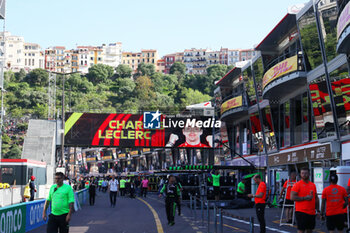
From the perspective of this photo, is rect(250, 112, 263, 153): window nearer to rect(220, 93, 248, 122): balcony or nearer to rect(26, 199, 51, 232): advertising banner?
rect(220, 93, 248, 122): balcony

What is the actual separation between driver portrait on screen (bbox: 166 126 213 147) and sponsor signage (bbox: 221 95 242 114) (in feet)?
26.6

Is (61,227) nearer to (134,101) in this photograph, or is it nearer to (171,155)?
(171,155)

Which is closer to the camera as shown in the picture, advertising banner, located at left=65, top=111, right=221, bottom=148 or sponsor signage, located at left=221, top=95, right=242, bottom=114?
sponsor signage, located at left=221, top=95, right=242, bottom=114

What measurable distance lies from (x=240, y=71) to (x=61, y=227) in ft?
110

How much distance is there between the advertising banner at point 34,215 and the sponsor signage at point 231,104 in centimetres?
2648

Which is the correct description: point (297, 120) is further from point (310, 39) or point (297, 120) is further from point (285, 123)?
point (310, 39)

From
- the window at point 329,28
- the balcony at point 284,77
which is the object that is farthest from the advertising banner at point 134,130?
the window at point 329,28

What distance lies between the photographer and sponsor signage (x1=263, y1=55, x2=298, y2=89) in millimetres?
29859

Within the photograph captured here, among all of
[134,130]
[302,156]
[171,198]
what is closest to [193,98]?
[134,130]

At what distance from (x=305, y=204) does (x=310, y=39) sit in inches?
726

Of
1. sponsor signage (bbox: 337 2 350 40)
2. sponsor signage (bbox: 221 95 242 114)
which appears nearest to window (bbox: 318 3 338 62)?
sponsor signage (bbox: 337 2 350 40)

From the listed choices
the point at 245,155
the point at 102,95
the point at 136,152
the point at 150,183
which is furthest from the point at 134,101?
the point at 245,155

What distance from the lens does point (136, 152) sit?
113 m

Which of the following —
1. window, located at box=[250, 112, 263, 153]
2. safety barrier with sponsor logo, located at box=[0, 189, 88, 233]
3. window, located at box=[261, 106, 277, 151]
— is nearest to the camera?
safety barrier with sponsor logo, located at box=[0, 189, 88, 233]
